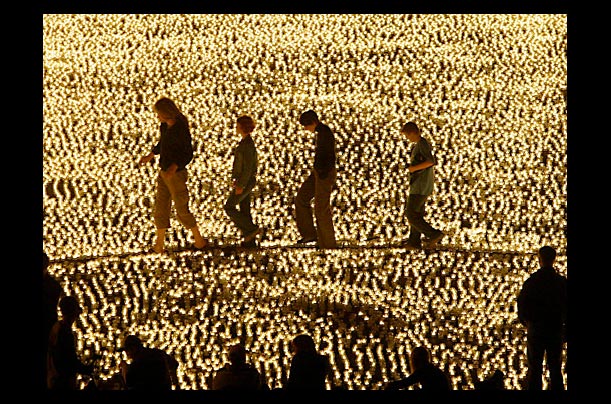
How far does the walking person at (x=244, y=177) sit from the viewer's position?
8.00 meters

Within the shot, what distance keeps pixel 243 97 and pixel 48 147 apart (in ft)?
5.72

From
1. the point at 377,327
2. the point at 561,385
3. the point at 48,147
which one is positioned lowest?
the point at 561,385

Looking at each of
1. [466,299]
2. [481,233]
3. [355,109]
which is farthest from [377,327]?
[355,109]

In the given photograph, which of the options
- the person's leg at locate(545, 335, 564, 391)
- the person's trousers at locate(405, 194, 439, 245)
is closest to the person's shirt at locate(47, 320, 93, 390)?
the person's leg at locate(545, 335, 564, 391)

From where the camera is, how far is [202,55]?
36.6 feet

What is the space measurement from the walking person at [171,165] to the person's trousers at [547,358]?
269 centimetres

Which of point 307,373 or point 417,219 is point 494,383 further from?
point 417,219

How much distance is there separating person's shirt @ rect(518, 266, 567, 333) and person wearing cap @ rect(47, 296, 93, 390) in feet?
7.03

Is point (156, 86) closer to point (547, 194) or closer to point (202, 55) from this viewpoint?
point (202, 55)

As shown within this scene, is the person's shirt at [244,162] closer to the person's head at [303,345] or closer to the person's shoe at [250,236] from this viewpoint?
the person's shoe at [250,236]

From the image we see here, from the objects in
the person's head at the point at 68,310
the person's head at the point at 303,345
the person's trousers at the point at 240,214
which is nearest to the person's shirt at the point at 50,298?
the person's head at the point at 68,310

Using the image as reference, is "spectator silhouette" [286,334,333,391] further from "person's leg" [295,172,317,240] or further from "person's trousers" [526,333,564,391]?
"person's leg" [295,172,317,240]

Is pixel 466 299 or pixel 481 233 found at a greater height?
pixel 481 233

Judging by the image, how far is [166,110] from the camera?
25.4 feet
